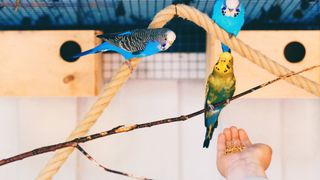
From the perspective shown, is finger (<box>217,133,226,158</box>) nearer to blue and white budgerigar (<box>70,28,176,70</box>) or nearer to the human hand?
the human hand

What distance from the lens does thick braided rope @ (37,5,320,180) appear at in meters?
0.73

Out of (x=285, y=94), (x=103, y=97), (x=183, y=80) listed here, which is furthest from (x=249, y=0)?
(x=103, y=97)

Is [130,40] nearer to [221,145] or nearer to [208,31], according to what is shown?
[208,31]

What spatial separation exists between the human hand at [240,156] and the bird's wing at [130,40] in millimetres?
375

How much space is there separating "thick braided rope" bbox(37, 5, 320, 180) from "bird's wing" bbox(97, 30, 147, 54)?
9cm

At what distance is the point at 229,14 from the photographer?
675mm

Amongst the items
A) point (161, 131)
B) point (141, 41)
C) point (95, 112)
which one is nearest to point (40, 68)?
point (95, 112)

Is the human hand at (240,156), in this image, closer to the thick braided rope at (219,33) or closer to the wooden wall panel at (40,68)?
the thick braided rope at (219,33)

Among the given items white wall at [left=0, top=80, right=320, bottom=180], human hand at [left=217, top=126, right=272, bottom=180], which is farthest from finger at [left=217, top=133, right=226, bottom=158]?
white wall at [left=0, top=80, right=320, bottom=180]

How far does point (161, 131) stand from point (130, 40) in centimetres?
74

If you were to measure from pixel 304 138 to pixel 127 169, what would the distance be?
0.53m

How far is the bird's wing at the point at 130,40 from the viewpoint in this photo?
662mm

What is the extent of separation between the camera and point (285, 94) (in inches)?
44.9

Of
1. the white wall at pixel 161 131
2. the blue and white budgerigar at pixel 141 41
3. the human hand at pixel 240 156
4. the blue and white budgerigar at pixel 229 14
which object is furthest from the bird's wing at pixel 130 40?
the white wall at pixel 161 131
